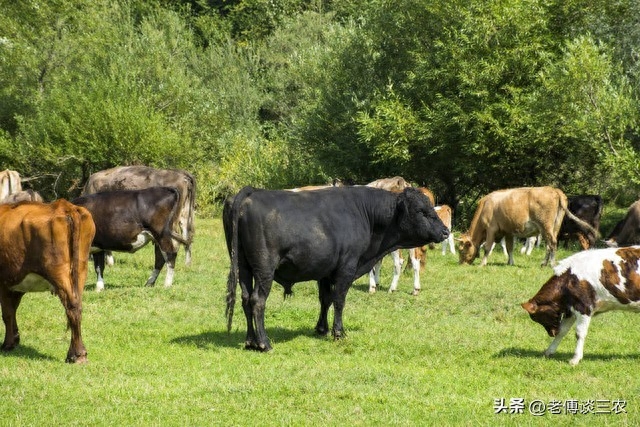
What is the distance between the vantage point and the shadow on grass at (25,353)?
11.2m

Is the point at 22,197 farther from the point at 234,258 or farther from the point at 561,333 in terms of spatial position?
the point at 561,333

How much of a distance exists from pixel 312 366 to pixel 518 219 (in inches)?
487

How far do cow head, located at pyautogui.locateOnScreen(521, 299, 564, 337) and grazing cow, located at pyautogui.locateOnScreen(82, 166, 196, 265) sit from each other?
35.1ft

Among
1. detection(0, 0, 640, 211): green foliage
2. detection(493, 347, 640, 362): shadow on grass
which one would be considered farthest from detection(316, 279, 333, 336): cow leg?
detection(0, 0, 640, 211): green foliage

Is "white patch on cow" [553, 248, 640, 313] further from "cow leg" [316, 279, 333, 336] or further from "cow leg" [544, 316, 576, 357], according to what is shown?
"cow leg" [316, 279, 333, 336]

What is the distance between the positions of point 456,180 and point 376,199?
930 inches

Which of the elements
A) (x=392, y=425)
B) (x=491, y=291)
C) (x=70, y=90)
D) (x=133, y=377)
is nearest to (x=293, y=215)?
(x=133, y=377)

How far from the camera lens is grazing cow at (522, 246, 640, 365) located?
431 inches

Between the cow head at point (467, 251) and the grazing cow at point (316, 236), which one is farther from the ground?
the grazing cow at point (316, 236)

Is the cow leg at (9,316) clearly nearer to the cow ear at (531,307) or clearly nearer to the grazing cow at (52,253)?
the grazing cow at (52,253)

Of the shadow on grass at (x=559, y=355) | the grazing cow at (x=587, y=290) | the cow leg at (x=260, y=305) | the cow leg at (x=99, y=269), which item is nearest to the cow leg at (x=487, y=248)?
the cow leg at (x=99, y=269)

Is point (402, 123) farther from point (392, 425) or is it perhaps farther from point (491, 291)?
point (392, 425)

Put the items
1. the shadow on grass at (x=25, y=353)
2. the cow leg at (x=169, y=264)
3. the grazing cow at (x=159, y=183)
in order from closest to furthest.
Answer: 1. the shadow on grass at (x=25, y=353)
2. the cow leg at (x=169, y=264)
3. the grazing cow at (x=159, y=183)

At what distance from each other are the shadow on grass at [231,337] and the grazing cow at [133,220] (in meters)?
4.35
